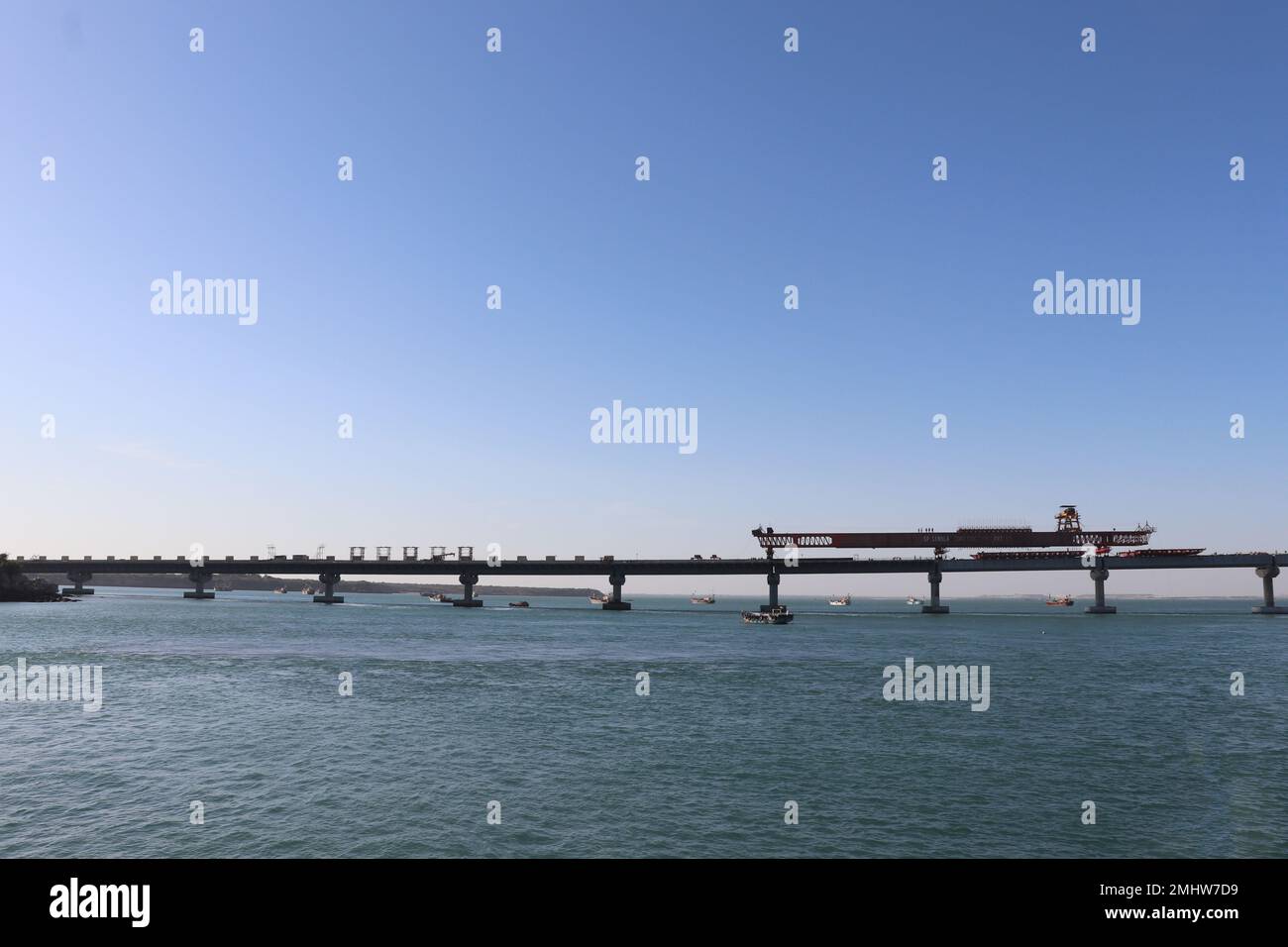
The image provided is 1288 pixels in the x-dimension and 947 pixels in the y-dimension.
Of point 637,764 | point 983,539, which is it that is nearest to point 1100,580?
point 983,539

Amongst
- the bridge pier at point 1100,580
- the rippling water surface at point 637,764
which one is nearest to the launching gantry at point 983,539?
the bridge pier at point 1100,580

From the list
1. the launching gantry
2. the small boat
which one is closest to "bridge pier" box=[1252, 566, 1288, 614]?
the launching gantry

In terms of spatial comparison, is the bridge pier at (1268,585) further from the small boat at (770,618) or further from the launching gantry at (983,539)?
the small boat at (770,618)

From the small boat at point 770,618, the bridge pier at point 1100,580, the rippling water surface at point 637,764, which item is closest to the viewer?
the rippling water surface at point 637,764

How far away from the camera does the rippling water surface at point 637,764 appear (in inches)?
988

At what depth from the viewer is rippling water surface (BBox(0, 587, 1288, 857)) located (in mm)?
25094

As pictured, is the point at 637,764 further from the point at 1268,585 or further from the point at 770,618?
the point at 1268,585

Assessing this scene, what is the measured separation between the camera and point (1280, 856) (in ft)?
77.9

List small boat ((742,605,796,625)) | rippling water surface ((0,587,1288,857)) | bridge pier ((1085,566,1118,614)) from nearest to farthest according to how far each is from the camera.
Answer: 1. rippling water surface ((0,587,1288,857))
2. small boat ((742,605,796,625))
3. bridge pier ((1085,566,1118,614))

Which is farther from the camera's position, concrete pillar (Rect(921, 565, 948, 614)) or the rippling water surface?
concrete pillar (Rect(921, 565, 948, 614))

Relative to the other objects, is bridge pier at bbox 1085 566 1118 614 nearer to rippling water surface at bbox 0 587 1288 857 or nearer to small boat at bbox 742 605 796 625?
small boat at bbox 742 605 796 625

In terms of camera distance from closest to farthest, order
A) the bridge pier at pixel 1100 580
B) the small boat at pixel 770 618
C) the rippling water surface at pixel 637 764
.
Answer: the rippling water surface at pixel 637 764
the small boat at pixel 770 618
the bridge pier at pixel 1100 580
